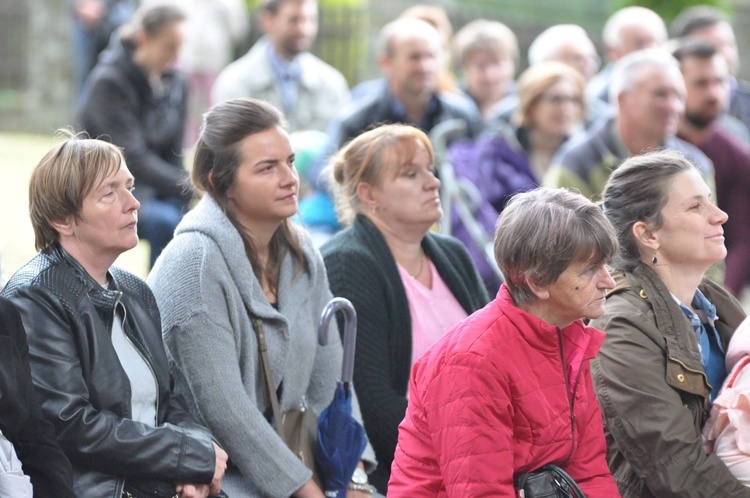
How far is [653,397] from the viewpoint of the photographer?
3938 millimetres

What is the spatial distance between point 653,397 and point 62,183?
6.36 feet

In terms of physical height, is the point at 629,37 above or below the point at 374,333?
above

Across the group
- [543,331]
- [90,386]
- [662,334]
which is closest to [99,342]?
[90,386]

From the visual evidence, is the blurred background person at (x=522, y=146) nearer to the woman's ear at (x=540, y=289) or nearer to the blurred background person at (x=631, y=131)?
the blurred background person at (x=631, y=131)

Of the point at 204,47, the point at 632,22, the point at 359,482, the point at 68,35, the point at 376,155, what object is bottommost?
the point at 359,482

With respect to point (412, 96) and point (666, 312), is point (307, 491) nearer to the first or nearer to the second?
point (666, 312)

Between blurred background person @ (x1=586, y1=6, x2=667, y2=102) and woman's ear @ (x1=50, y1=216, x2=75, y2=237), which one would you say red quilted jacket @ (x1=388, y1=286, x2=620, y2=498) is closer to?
woman's ear @ (x1=50, y1=216, x2=75, y2=237)

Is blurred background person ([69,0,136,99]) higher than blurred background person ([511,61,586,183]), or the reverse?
blurred background person ([69,0,136,99])

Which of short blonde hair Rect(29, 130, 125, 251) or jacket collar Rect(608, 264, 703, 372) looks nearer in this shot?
short blonde hair Rect(29, 130, 125, 251)

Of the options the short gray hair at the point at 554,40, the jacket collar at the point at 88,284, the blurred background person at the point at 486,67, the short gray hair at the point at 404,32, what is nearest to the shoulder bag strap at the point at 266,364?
the jacket collar at the point at 88,284

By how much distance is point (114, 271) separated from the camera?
4047mm

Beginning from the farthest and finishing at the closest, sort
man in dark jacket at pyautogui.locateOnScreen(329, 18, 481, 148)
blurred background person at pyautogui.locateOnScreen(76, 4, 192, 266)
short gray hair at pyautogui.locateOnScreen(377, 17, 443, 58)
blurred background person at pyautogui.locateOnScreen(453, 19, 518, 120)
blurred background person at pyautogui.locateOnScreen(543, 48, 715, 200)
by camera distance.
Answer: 1. blurred background person at pyautogui.locateOnScreen(453, 19, 518, 120)
2. short gray hair at pyautogui.locateOnScreen(377, 17, 443, 58)
3. man in dark jacket at pyautogui.locateOnScreen(329, 18, 481, 148)
4. blurred background person at pyautogui.locateOnScreen(76, 4, 192, 266)
5. blurred background person at pyautogui.locateOnScreen(543, 48, 715, 200)

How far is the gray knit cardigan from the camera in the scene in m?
4.14

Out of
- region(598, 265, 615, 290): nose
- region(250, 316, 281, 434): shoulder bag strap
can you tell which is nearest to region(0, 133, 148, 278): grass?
region(250, 316, 281, 434): shoulder bag strap
